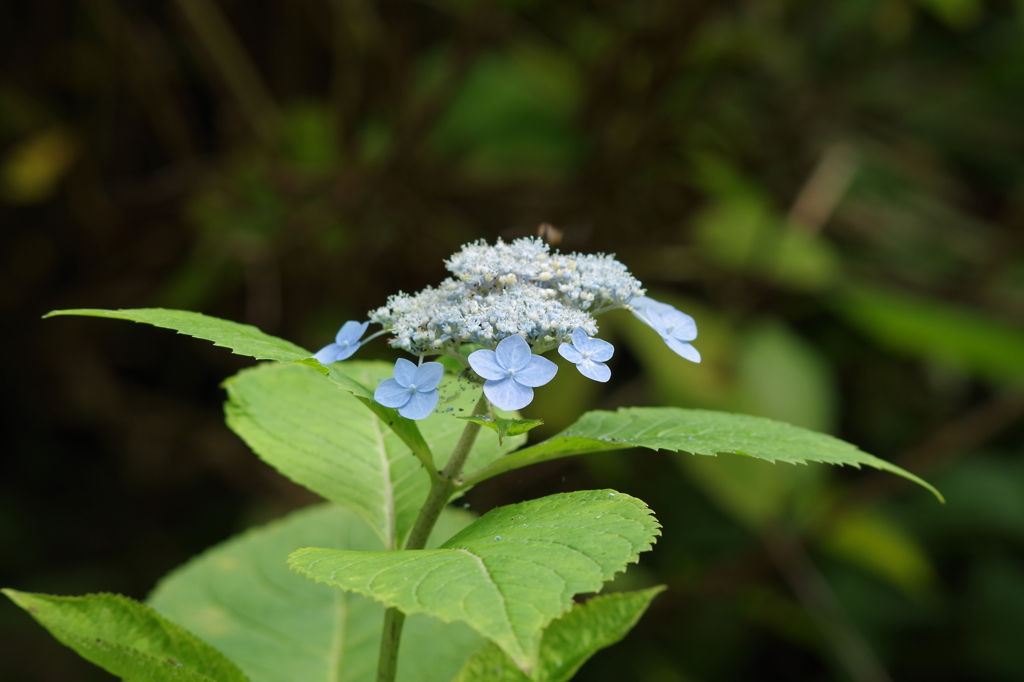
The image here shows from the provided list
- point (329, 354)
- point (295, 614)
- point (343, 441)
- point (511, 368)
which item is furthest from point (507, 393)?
point (295, 614)

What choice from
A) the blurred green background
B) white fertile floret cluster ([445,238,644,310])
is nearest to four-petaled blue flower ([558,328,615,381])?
white fertile floret cluster ([445,238,644,310])

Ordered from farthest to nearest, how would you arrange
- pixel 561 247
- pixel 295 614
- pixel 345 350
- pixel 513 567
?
pixel 561 247, pixel 295 614, pixel 345 350, pixel 513 567

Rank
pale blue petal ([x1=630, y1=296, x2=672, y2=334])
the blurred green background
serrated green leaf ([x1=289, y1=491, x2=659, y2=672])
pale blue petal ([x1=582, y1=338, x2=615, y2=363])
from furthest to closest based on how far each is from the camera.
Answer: the blurred green background, pale blue petal ([x1=630, y1=296, x2=672, y2=334]), pale blue petal ([x1=582, y1=338, x2=615, y2=363]), serrated green leaf ([x1=289, y1=491, x2=659, y2=672])

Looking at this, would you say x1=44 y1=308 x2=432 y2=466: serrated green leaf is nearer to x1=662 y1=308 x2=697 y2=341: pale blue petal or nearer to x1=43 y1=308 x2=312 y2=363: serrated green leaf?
x1=43 y1=308 x2=312 y2=363: serrated green leaf

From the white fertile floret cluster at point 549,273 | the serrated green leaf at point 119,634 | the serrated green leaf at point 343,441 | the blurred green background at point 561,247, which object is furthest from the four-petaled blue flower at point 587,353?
the blurred green background at point 561,247

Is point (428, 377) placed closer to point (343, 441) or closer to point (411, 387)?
point (411, 387)

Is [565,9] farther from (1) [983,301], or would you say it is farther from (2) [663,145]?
(1) [983,301]
